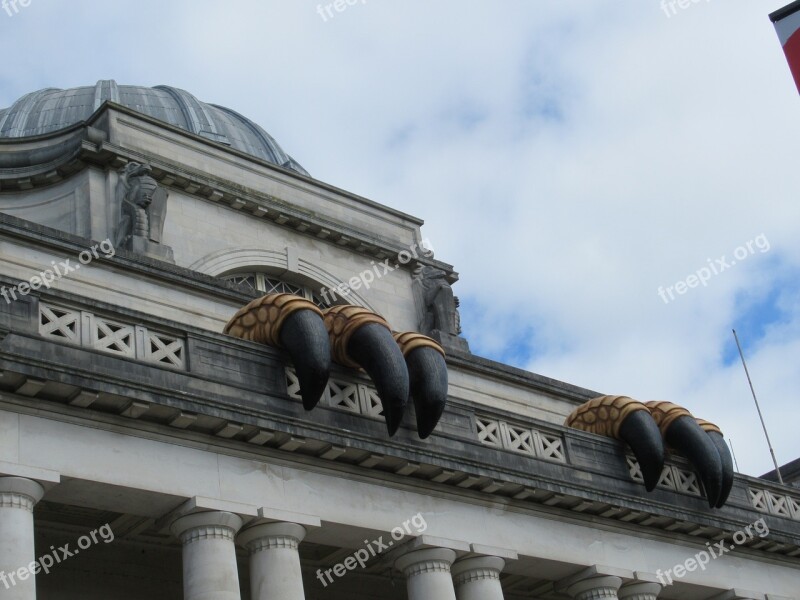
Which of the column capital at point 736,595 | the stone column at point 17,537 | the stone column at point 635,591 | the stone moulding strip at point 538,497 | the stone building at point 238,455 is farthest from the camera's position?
the column capital at point 736,595

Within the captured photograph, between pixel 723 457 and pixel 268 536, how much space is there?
510 inches

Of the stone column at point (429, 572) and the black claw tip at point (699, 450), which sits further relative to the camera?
the black claw tip at point (699, 450)

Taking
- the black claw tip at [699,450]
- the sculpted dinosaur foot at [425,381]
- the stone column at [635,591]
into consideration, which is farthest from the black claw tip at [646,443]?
the sculpted dinosaur foot at [425,381]

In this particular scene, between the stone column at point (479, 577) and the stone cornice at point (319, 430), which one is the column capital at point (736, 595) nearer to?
the stone cornice at point (319, 430)

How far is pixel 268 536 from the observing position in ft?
73.5

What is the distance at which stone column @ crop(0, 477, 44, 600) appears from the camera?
18.6 m

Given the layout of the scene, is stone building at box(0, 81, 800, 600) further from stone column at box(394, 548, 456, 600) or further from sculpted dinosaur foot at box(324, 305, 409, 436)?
sculpted dinosaur foot at box(324, 305, 409, 436)

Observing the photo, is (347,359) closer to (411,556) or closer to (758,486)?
(411,556)

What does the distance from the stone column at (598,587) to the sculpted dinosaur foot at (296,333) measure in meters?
7.92

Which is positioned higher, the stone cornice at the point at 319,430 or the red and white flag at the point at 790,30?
the stone cornice at the point at 319,430

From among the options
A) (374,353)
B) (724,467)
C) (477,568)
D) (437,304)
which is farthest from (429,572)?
(437,304)

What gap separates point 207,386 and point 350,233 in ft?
62.2

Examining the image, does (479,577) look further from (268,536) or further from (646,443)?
(646,443)

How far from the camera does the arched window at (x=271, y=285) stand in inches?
1526
